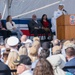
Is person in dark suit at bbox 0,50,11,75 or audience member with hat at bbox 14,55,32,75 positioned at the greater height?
audience member with hat at bbox 14,55,32,75

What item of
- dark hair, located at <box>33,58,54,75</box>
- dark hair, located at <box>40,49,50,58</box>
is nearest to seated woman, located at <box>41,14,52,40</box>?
dark hair, located at <box>40,49,50,58</box>

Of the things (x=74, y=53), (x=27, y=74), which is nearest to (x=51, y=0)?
(x=74, y=53)

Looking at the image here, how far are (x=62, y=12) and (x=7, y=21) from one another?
249 centimetres

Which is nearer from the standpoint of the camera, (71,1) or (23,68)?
(23,68)

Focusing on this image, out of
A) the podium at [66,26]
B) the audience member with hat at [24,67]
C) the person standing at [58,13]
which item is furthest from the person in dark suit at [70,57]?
the person standing at [58,13]

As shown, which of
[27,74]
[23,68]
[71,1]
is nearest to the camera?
[27,74]

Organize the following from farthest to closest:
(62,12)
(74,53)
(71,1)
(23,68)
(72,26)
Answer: (71,1)
(62,12)
(72,26)
(74,53)
(23,68)

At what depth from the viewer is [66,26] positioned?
17.3 metres

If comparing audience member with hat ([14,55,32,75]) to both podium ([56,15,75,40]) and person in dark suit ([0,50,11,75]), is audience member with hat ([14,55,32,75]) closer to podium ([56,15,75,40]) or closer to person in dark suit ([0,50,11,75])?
person in dark suit ([0,50,11,75])

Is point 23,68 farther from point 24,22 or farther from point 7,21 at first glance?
point 24,22

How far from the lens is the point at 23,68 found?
5652 mm

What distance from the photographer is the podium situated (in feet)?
56.0

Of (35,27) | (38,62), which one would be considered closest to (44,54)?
(38,62)

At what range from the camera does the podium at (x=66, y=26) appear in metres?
17.1
